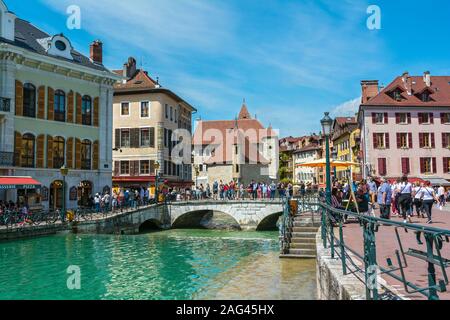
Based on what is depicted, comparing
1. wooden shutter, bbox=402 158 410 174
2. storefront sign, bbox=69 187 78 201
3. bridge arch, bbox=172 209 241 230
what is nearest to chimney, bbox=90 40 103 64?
storefront sign, bbox=69 187 78 201

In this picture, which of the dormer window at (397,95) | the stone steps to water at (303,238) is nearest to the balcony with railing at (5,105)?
the stone steps to water at (303,238)

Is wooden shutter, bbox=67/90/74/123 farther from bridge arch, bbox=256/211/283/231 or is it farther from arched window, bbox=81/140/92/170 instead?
bridge arch, bbox=256/211/283/231

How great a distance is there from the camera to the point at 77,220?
80.9 ft

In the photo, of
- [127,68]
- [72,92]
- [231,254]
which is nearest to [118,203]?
[72,92]

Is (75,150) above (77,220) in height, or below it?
above

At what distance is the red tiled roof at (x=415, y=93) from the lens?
43531mm

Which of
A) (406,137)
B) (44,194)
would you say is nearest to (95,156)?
(44,194)

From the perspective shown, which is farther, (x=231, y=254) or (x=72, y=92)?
(x=72, y=92)

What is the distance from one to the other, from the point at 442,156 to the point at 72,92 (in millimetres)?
36928

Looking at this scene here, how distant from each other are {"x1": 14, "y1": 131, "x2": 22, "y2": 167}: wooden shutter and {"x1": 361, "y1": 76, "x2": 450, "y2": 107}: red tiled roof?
32689 millimetres

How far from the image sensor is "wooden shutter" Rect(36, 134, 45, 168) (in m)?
27.2
